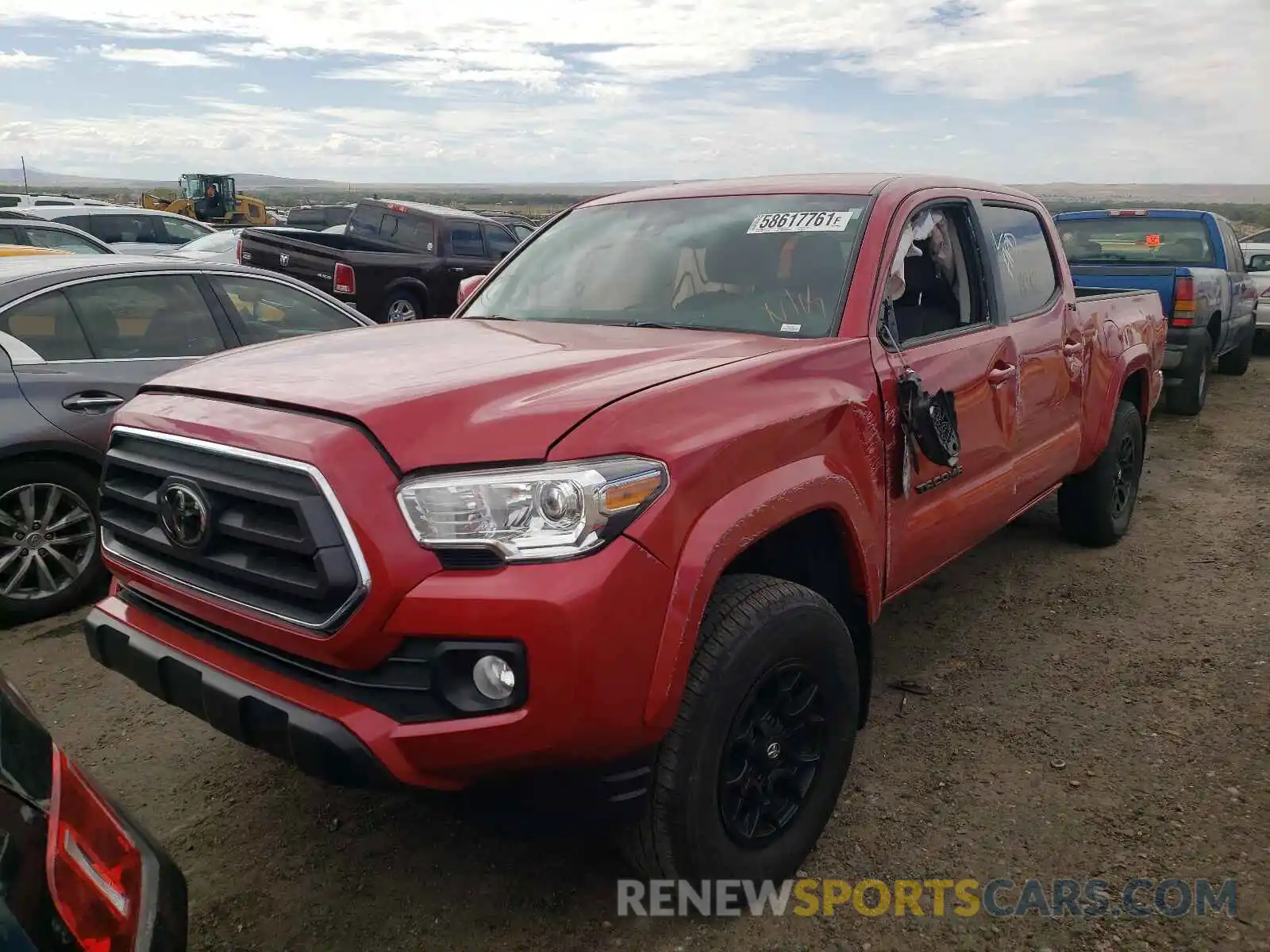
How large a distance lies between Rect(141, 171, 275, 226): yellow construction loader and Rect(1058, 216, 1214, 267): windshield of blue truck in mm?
37205

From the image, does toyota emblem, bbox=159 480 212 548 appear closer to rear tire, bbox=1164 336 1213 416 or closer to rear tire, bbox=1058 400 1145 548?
rear tire, bbox=1058 400 1145 548

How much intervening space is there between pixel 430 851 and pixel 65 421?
277 cm

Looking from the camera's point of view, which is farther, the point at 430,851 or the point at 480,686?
the point at 430,851

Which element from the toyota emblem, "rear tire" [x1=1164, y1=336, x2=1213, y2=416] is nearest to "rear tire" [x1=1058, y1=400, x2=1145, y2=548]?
"rear tire" [x1=1164, y1=336, x2=1213, y2=416]

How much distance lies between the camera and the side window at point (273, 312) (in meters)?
5.14

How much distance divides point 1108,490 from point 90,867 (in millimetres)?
5090

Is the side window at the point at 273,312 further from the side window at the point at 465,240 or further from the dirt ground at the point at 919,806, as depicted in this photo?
the side window at the point at 465,240

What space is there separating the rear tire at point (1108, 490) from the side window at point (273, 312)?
13.2ft

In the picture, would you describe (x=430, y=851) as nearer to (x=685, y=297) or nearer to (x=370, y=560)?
(x=370, y=560)

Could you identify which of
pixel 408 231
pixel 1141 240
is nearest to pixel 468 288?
pixel 1141 240

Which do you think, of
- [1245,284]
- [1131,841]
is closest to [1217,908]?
[1131,841]

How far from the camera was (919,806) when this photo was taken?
10.0 feet

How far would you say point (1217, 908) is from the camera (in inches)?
101

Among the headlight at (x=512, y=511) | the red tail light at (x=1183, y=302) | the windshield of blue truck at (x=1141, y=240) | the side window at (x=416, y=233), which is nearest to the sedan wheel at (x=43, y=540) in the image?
the headlight at (x=512, y=511)
